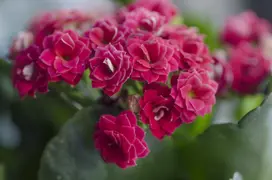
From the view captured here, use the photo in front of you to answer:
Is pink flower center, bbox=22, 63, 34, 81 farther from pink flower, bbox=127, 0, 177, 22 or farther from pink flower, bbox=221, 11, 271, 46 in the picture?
pink flower, bbox=221, 11, 271, 46

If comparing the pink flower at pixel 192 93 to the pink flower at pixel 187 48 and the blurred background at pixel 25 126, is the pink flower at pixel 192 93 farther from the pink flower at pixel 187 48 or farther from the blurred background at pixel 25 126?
the blurred background at pixel 25 126

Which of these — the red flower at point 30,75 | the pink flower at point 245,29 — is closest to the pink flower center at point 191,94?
the red flower at point 30,75

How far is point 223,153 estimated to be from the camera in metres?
0.39

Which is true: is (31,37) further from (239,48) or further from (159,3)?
(239,48)

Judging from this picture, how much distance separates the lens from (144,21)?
398 mm

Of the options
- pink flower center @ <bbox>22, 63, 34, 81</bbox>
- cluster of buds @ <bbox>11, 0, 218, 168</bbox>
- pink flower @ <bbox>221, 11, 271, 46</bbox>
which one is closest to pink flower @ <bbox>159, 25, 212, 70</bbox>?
cluster of buds @ <bbox>11, 0, 218, 168</bbox>

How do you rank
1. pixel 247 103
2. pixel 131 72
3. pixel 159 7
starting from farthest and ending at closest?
pixel 247 103
pixel 159 7
pixel 131 72

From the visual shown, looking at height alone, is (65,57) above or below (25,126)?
above

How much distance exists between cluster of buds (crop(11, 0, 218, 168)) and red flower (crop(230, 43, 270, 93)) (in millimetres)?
120

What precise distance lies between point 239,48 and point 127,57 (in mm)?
237

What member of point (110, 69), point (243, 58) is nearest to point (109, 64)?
point (110, 69)

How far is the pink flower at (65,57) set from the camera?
363mm

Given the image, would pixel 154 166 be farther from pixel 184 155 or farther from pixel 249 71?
pixel 249 71

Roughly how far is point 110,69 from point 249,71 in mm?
200
